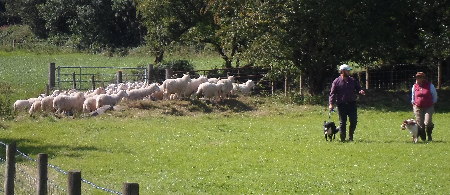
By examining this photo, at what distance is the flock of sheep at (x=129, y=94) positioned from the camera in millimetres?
29375

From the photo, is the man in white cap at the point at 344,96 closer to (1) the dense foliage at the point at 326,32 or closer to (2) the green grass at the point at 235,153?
(2) the green grass at the point at 235,153

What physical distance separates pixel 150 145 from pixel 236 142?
221cm

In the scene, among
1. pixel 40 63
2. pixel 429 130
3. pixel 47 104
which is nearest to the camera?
pixel 429 130

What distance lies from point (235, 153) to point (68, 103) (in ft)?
39.4

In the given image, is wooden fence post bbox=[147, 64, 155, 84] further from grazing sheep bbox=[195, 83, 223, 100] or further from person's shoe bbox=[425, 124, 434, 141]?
person's shoe bbox=[425, 124, 434, 141]

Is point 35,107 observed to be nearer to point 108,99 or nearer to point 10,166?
point 108,99

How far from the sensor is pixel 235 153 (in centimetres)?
1870

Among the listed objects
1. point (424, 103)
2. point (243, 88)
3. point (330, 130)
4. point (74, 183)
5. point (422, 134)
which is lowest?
point (422, 134)

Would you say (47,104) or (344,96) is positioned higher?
(344,96)

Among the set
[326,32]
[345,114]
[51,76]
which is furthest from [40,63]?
[345,114]

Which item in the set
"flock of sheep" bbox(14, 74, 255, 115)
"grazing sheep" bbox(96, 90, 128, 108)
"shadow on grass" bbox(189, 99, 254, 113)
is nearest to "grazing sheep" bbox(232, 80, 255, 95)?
"flock of sheep" bbox(14, 74, 255, 115)

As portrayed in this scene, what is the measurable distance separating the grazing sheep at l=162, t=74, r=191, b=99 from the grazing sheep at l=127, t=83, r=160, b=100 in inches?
16.1

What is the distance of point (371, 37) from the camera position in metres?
33.6

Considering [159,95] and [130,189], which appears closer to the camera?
[130,189]
